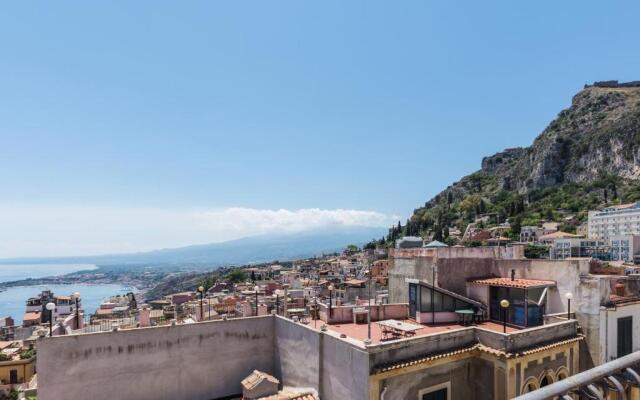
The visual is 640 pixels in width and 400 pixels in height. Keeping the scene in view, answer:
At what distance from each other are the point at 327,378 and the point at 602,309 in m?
10.0

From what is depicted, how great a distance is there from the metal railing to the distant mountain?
4929 inches

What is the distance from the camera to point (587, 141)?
155 meters

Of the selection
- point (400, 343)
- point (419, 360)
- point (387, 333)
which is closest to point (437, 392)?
point (419, 360)

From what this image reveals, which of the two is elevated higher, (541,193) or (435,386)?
(541,193)

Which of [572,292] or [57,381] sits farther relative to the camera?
[572,292]

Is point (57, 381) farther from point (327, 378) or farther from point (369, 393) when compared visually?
point (369, 393)

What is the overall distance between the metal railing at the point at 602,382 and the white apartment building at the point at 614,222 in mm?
110661

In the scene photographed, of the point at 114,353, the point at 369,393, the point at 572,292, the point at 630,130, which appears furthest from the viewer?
the point at 630,130

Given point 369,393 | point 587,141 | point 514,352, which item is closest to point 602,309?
point 514,352

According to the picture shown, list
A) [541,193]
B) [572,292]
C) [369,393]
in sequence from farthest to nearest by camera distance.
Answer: [541,193], [572,292], [369,393]

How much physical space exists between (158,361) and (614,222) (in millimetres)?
116844

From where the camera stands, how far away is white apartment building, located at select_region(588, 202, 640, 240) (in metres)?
95.8

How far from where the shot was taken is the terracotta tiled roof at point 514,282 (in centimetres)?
1565

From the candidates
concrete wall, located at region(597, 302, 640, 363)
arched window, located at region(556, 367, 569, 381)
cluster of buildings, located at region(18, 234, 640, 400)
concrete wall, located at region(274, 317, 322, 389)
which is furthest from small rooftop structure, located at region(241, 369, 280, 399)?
concrete wall, located at region(597, 302, 640, 363)
